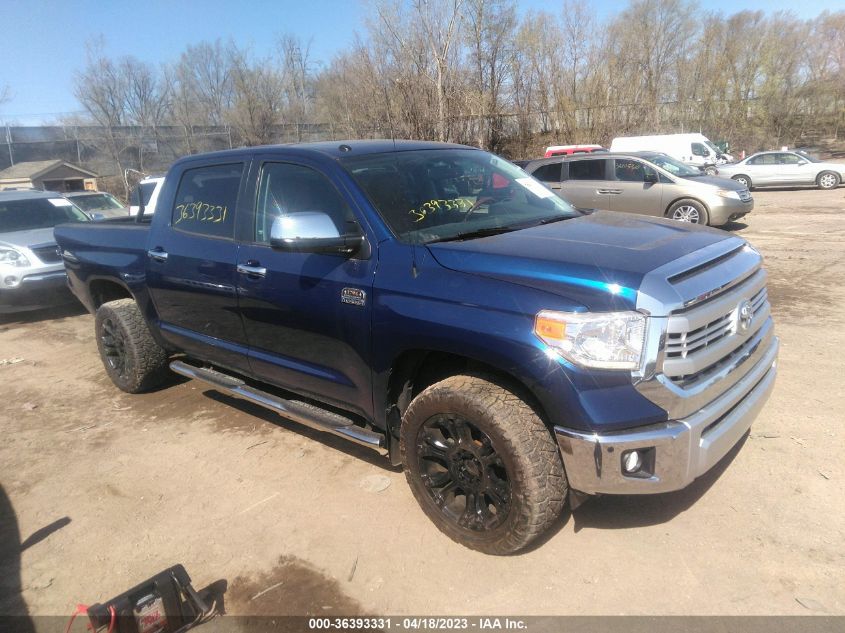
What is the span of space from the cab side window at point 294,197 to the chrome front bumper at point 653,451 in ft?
5.29

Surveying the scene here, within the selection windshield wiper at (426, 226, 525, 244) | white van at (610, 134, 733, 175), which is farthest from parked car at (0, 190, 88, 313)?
white van at (610, 134, 733, 175)

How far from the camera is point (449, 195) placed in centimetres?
352

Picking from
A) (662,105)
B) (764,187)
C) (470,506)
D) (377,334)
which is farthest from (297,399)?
(662,105)

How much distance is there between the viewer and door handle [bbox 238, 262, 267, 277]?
3621 millimetres

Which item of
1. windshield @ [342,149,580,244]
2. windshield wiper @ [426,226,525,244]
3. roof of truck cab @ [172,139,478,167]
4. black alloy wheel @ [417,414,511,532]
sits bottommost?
black alloy wheel @ [417,414,511,532]

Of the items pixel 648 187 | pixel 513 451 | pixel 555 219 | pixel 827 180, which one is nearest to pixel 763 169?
pixel 827 180

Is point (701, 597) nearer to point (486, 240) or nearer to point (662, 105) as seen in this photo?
point (486, 240)

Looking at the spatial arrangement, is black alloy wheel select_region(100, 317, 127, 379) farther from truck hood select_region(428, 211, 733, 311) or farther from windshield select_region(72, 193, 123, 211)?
windshield select_region(72, 193, 123, 211)

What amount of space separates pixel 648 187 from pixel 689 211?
3.13 ft

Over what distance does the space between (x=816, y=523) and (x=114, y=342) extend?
17.0 ft

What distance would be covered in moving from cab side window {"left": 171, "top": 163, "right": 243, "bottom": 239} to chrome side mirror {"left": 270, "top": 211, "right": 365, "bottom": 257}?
0.99 metres

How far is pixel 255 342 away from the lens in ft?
12.7

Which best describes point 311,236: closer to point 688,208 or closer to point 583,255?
point 583,255

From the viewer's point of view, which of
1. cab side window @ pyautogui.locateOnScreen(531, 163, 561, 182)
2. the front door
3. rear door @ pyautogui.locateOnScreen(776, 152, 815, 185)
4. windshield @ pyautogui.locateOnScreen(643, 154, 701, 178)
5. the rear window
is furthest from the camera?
rear door @ pyautogui.locateOnScreen(776, 152, 815, 185)
